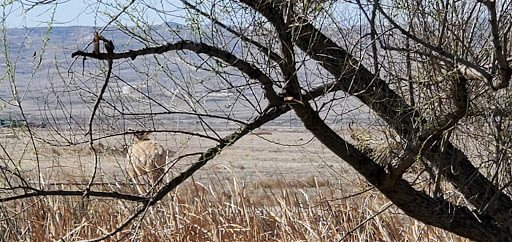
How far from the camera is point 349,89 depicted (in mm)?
3461

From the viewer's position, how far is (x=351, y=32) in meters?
3.73

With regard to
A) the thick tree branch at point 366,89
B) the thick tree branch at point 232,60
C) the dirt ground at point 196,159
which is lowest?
the dirt ground at point 196,159

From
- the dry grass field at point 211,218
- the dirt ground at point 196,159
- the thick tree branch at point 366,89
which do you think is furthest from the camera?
the dry grass field at point 211,218

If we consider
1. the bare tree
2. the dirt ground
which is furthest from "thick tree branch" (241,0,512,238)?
the dirt ground

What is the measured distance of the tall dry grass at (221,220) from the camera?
6.16 m

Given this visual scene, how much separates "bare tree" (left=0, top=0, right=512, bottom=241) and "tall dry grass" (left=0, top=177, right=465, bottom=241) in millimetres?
1647

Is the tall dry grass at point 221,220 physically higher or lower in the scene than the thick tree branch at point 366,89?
lower

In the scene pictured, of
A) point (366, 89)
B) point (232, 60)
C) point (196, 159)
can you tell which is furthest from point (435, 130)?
point (196, 159)

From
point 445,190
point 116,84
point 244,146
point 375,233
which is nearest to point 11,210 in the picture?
point 116,84

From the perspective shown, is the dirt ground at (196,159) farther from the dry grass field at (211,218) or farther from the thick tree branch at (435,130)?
the thick tree branch at (435,130)

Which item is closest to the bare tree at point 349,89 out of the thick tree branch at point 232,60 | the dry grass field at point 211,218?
the thick tree branch at point 232,60

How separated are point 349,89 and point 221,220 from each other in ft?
10.6

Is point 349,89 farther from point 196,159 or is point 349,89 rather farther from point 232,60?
point 196,159

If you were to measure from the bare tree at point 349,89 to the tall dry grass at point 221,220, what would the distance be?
1.65m
